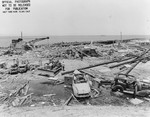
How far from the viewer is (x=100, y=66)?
69.9 ft

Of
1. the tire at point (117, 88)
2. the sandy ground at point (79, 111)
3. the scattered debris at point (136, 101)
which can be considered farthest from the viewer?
the tire at point (117, 88)

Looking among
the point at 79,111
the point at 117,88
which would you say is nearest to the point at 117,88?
the point at 117,88

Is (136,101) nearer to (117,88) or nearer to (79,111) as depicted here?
(117,88)

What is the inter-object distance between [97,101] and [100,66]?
1129cm

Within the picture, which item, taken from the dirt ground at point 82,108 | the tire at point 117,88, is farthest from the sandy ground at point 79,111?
the tire at point 117,88

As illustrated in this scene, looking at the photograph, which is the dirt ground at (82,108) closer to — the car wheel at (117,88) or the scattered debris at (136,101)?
the scattered debris at (136,101)

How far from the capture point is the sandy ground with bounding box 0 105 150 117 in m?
8.42

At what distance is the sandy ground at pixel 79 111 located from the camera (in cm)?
842

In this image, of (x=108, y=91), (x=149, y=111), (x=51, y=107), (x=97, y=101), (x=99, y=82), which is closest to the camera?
(x=149, y=111)

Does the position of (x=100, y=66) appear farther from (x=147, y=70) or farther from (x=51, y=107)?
(x=51, y=107)

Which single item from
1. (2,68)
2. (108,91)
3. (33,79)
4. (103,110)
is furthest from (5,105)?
(2,68)

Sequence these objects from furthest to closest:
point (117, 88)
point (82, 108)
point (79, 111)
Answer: point (117, 88) < point (82, 108) < point (79, 111)

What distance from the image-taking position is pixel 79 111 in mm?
8828

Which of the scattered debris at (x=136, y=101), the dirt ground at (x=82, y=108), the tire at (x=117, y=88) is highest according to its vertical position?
the tire at (x=117, y=88)
